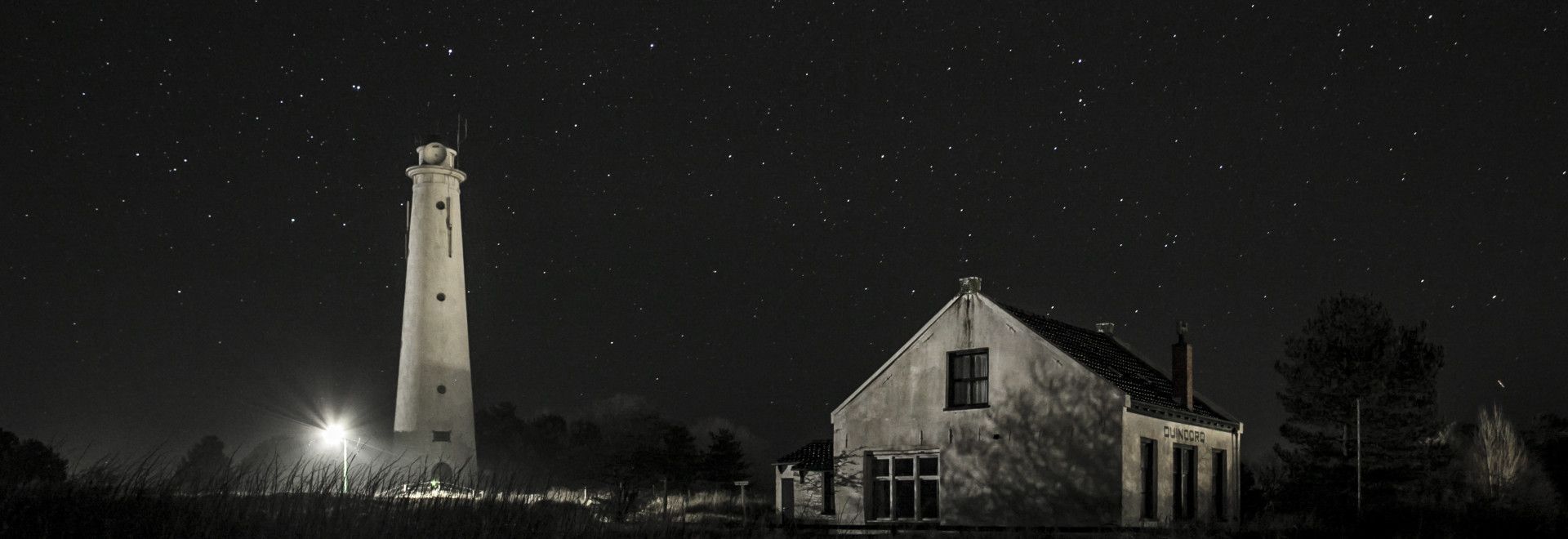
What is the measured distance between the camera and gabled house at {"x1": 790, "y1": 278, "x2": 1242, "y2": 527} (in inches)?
1076

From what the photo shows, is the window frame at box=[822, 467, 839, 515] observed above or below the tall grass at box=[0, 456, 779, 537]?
below

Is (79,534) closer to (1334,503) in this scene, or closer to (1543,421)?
(1334,503)

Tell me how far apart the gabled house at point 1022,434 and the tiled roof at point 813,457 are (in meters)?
8.63

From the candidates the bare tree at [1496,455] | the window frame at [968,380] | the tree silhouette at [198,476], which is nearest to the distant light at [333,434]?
the window frame at [968,380]

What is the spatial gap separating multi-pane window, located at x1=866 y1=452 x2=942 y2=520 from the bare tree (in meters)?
27.0

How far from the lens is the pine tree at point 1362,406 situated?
4128 cm

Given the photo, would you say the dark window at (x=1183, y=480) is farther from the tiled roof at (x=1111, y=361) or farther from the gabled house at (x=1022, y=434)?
the tiled roof at (x=1111, y=361)

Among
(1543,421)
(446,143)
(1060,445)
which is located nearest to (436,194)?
(446,143)

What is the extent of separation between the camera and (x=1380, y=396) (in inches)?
1658

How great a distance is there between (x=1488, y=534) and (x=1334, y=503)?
8.81m

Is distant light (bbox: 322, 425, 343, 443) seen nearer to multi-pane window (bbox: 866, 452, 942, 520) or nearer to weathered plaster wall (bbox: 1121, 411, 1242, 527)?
multi-pane window (bbox: 866, 452, 942, 520)

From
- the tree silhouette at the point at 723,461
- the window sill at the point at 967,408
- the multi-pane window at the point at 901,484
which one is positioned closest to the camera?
the window sill at the point at 967,408

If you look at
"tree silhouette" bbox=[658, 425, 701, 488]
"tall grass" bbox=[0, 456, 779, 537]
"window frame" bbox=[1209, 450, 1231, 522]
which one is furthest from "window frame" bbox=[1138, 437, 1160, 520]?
"tree silhouette" bbox=[658, 425, 701, 488]

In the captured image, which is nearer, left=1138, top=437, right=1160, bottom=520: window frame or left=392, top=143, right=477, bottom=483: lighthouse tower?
left=1138, top=437, right=1160, bottom=520: window frame
